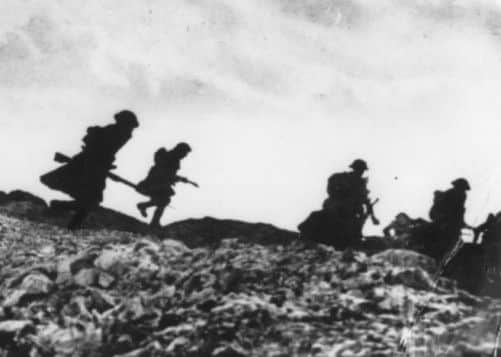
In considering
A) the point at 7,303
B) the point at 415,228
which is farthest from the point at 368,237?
the point at 7,303

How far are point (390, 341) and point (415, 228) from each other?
4106 millimetres

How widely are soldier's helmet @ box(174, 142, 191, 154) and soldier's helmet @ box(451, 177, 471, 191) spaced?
5.08 meters

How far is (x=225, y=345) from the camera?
451 centimetres

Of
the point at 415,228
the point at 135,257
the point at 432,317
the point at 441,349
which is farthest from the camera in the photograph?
the point at 415,228

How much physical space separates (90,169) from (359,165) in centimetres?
477

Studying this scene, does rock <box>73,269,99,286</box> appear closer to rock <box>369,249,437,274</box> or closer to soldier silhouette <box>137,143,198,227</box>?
rock <box>369,249,437,274</box>

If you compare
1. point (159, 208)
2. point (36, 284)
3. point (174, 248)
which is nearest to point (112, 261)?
point (36, 284)

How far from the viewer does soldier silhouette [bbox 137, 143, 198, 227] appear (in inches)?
410

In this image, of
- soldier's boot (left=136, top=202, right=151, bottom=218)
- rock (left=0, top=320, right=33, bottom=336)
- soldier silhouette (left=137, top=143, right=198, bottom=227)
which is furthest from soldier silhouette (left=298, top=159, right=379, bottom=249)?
rock (left=0, top=320, right=33, bottom=336)

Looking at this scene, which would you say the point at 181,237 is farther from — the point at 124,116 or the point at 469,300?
the point at 469,300

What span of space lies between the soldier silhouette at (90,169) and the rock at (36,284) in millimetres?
3725

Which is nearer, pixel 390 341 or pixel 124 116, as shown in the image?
pixel 390 341

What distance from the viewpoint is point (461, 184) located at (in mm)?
8188

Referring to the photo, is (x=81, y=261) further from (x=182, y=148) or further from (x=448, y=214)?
(x=448, y=214)
